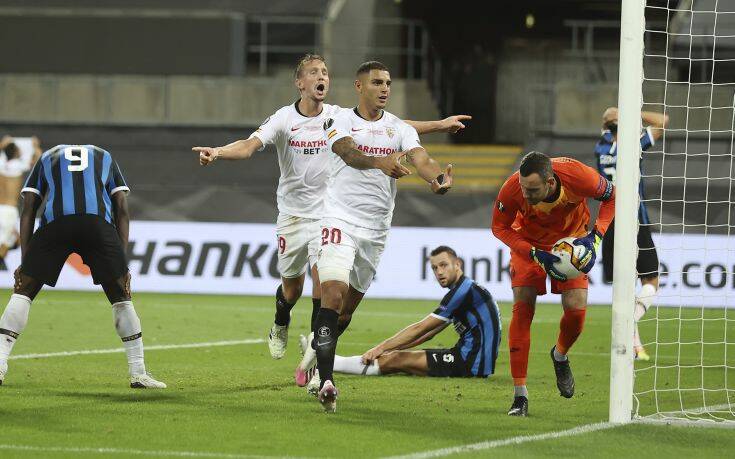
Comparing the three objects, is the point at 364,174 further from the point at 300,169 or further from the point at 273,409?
the point at 273,409

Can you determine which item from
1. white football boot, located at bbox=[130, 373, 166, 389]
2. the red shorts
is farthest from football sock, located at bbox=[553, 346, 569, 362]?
white football boot, located at bbox=[130, 373, 166, 389]

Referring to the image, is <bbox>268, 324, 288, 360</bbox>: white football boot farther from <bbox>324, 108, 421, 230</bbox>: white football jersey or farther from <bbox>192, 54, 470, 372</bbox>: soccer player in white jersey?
<bbox>324, 108, 421, 230</bbox>: white football jersey

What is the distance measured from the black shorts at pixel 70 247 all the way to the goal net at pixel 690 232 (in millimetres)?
3767

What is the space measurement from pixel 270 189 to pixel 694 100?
9.52 meters

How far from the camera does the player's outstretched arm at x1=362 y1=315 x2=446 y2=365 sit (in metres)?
10.5

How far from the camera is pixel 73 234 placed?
920 centimetres

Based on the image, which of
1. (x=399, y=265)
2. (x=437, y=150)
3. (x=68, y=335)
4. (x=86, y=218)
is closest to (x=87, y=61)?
(x=437, y=150)

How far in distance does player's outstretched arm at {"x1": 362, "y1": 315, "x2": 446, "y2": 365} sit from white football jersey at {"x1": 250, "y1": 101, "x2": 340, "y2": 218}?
3.92 ft

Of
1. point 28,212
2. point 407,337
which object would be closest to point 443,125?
point 407,337

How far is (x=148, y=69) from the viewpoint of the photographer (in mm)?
29375

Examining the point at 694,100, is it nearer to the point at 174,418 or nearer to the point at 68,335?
the point at 68,335

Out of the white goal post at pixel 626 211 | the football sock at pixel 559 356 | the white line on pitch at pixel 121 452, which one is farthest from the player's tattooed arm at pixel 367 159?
the white line on pitch at pixel 121 452

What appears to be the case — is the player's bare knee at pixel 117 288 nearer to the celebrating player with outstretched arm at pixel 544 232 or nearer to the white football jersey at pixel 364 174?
the white football jersey at pixel 364 174

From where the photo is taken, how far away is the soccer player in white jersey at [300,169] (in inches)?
394
